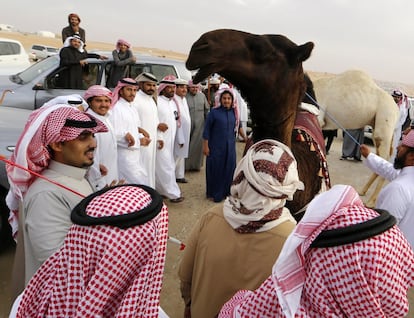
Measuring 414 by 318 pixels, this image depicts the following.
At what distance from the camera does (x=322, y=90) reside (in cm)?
718

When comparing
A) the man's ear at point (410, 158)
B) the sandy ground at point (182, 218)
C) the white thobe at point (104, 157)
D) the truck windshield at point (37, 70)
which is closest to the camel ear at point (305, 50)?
the man's ear at point (410, 158)

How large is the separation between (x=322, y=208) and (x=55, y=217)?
1.35 metres

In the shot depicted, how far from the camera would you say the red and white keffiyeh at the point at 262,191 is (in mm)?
1594

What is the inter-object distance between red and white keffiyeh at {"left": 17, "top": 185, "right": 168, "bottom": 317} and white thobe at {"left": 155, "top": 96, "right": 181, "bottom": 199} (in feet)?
15.6

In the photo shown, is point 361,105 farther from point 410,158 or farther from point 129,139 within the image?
point 129,139

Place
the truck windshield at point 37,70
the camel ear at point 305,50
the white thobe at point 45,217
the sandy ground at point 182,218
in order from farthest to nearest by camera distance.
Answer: the truck windshield at point 37,70, the sandy ground at point 182,218, the camel ear at point 305,50, the white thobe at point 45,217

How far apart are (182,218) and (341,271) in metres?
4.62

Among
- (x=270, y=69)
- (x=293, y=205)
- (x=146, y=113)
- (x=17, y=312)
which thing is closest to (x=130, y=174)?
(x=146, y=113)

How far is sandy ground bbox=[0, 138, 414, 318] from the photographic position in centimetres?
353

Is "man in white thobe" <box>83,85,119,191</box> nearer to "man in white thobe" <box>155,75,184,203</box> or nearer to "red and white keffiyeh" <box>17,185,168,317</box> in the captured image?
"man in white thobe" <box>155,75,184,203</box>

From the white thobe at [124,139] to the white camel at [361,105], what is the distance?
3.83 metres

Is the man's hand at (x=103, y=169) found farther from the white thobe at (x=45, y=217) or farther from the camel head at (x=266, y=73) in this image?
the camel head at (x=266, y=73)

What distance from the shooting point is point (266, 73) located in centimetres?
221

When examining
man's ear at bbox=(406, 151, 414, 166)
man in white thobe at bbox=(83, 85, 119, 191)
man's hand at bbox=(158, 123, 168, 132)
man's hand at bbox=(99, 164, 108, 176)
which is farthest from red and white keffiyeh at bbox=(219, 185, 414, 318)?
man's hand at bbox=(158, 123, 168, 132)
